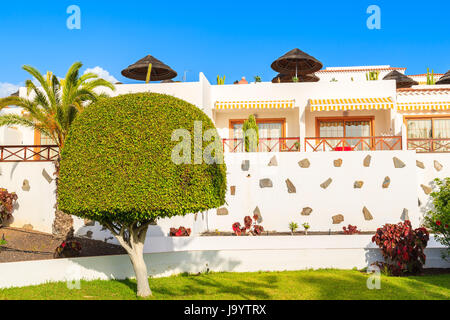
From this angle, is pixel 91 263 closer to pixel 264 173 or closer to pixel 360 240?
pixel 264 173

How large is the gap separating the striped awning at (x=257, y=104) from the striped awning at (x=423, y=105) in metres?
5.69

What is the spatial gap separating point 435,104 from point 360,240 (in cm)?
1019

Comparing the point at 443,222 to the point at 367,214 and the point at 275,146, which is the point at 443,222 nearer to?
the point at 367,214

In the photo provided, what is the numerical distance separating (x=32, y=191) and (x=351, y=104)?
566 inches

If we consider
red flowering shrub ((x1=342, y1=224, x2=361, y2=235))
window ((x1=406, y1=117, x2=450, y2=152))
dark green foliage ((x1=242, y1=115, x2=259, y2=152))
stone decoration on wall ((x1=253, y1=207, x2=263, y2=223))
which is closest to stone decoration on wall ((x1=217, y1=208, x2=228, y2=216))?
stone decoration on wall ((x1=253, y1=207, x2=263, y2=223))

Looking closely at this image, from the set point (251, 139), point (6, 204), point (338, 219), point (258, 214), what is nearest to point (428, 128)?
point (338, 219)

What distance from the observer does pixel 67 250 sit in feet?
42.3

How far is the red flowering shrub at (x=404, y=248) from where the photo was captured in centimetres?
1254

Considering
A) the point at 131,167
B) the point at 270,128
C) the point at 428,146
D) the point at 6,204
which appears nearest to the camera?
the point at 131,167

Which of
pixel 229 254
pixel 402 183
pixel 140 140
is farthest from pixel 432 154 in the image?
pixel 140 140

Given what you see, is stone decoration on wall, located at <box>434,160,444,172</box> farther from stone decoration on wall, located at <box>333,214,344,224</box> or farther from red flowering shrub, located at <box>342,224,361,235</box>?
stone decoration on wall, located at <box>333,214,344,224</box>

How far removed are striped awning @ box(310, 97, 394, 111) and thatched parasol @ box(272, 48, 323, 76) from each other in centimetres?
361
